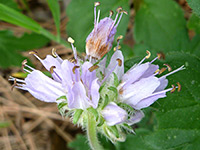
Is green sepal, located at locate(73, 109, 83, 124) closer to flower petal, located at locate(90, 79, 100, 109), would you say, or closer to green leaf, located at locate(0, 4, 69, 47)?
flower petal, located at locate(90, 79, 100, 109)

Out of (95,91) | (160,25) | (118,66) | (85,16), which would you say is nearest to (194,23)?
(160,25)

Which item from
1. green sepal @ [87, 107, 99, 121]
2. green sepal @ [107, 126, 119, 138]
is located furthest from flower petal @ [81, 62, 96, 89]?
green sepal @ [107, 126, 119, 138]

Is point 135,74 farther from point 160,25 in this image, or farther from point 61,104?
point 160,25

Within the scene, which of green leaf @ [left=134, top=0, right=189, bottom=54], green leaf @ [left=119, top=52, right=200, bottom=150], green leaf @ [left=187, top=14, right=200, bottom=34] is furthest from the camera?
green leaf @ [left=134, top=0, right=189, bottom=54]

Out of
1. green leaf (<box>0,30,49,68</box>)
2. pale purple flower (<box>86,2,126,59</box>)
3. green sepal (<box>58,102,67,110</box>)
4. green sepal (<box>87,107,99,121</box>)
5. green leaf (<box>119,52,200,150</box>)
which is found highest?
green leaf (<box>0,30,49,68</box>)

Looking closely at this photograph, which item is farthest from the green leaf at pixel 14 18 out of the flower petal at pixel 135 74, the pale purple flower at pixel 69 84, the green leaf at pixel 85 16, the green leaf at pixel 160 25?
the flower petal at pixel 135 74

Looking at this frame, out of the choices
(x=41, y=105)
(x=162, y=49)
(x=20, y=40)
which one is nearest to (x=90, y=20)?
(x=162, y=49)

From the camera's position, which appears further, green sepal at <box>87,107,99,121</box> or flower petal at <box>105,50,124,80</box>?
flower petal at <box>105,50,124,80</box>

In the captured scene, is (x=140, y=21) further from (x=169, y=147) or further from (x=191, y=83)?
(x=169, y=147)
